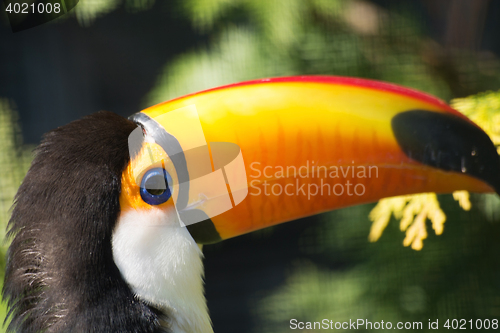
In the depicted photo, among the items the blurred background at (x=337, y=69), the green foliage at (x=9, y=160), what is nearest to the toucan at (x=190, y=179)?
the blurred background at (x=337, y=69)

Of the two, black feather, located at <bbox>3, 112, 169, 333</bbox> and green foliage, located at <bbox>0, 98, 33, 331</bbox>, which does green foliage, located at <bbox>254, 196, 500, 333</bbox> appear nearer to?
black feather, located at <bbox>3, 112, 169, 333</bbox>

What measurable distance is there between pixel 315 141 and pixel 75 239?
0.53m

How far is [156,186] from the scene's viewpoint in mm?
825

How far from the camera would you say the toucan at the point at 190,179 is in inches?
30.6

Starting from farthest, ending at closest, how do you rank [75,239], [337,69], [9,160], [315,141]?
[9,160]
[337,69]
[315,141]
[75,239]

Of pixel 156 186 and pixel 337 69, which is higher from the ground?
pixel 337 69

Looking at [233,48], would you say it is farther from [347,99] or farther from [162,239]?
[162,239]

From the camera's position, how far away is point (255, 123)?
87 centimetres

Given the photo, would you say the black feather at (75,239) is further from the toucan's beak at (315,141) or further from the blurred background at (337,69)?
the blurred background at (337,69)

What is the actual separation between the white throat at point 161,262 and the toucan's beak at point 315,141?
6 centimetres

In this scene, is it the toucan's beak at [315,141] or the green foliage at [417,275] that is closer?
the toucan's beak at [315,141]

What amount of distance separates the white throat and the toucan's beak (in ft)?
0.19

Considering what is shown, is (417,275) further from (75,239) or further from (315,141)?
(75,239)

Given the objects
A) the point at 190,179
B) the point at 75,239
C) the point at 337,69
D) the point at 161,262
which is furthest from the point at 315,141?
the point at 337,69
